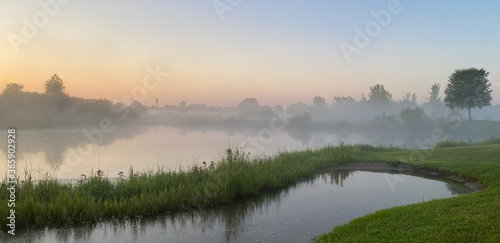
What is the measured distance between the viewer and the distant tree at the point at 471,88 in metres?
62.3

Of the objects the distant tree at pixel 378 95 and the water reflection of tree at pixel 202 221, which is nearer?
the water reflection of tree at pixel 202 221

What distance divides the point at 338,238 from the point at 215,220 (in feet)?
15.0

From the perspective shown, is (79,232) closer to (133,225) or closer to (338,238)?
(133,225)

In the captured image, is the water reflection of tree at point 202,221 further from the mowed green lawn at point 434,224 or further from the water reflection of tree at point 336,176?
the water reflection of tree at point 336,176

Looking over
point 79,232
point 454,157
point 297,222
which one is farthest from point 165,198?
point 454,157

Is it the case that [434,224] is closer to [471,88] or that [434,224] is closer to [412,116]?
[471,88]

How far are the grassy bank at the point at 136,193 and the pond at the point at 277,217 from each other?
556 millimetres

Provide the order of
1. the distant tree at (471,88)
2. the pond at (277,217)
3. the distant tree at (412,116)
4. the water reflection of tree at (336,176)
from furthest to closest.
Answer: the distant tree at (412,116) → the distant tree at (471,88) → the water reflection of tree at (336,176) → the pond at (277,217)

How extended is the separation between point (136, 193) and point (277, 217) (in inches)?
235

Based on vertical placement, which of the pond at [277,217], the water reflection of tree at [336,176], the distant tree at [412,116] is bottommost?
the pond at [277,217]

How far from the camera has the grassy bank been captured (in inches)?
388

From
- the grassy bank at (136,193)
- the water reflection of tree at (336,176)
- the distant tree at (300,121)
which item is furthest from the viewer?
the distant tree at (300,121)

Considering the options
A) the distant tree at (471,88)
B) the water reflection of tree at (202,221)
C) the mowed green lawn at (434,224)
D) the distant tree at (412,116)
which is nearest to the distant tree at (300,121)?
the distant tree at (412,116)

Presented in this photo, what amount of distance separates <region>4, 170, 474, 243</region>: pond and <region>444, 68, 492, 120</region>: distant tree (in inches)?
2254
